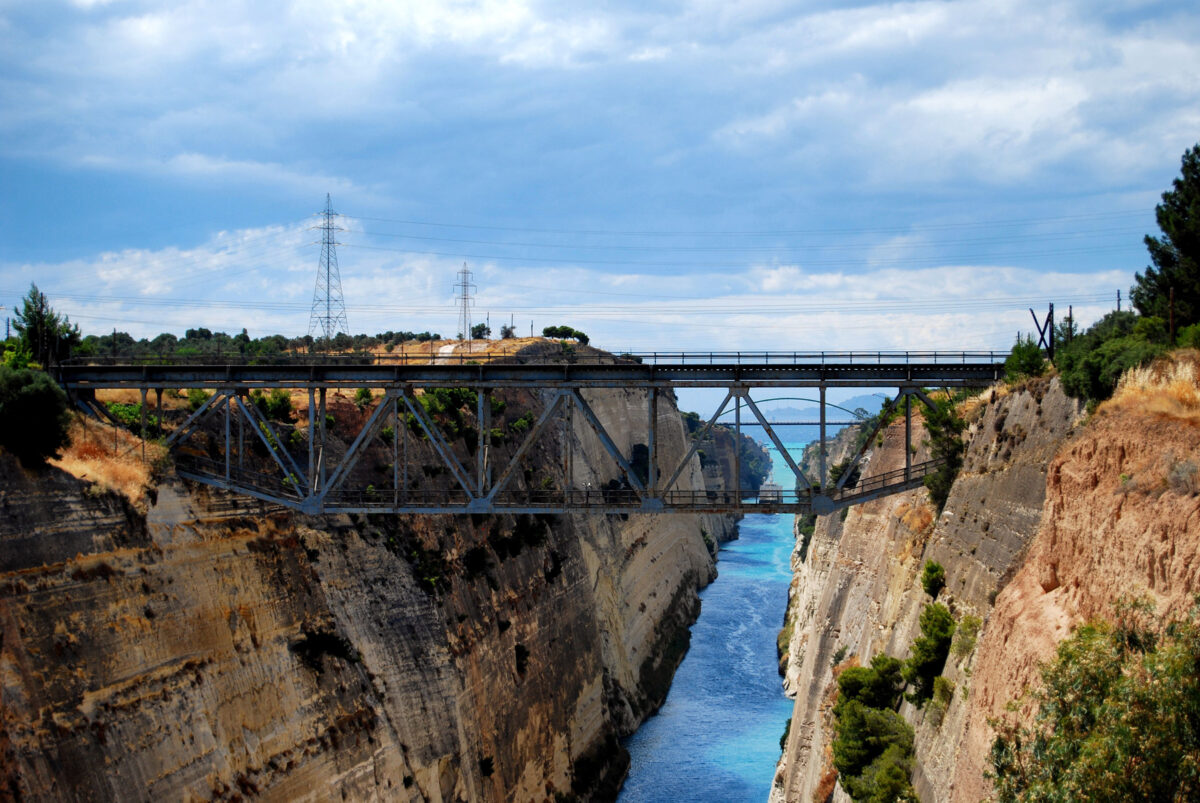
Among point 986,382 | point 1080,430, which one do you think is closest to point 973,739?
point 1080,430

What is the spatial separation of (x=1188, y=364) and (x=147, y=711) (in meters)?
28.7

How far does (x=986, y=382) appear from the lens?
111 ft

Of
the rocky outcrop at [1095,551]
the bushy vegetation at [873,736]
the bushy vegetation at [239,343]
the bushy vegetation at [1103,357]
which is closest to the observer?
the rocky outcrop at [1095,551]

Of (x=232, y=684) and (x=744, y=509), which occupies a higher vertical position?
(x=744, y=509)

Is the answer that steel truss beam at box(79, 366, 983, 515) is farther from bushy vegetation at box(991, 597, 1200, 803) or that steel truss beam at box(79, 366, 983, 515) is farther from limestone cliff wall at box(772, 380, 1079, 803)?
bushy vegetation at box(991, 597, 1200, 803)

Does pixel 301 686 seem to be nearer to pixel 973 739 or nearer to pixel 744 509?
pixel 744 509

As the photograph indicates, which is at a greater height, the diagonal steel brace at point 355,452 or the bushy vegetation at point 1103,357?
the bushy vegetation at point 1103,357

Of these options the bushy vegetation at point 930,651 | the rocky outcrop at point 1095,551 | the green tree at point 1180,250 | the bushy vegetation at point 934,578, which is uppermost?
the green tree at point 1180,250

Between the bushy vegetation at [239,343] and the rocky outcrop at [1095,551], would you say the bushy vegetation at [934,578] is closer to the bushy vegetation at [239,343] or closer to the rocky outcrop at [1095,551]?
the rocky outcrop at [1095,551]

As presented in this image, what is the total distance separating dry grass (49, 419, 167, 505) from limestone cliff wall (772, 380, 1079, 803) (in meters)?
25.5

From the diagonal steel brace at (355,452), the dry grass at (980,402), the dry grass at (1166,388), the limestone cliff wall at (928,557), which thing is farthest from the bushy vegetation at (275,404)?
the dry grass at (1166,388)

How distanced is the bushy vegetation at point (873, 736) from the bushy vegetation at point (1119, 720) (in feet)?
37.4

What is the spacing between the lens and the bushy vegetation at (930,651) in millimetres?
29188

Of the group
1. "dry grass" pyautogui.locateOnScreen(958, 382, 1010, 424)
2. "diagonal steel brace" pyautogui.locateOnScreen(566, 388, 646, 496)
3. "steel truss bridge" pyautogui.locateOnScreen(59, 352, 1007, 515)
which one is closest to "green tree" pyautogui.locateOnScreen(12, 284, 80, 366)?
"steel truss bridge" pyautogui.locateOnScreen(59, 352, 1007, 515)
